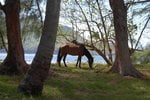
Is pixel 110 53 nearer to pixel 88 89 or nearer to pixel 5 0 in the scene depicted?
pixel 5 0

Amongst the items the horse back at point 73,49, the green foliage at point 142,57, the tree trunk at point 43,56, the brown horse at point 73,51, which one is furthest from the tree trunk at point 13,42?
the green foliage at point 142,57

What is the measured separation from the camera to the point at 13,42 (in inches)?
667

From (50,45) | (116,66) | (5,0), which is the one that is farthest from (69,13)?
(50,45)

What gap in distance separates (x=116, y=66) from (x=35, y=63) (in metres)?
9.67

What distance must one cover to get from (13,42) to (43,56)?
526 cm

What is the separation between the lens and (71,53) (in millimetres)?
26453

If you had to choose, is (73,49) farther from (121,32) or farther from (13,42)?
(13,42)

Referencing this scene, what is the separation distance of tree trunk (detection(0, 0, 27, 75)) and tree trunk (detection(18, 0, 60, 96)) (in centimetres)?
498

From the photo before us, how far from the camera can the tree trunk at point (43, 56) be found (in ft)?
38.9

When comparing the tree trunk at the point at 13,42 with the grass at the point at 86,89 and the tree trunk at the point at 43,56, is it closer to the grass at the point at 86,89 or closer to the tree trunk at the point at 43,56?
A: the grass at the point at 86,89

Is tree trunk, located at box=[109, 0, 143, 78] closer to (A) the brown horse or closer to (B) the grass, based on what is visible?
(B) the grass

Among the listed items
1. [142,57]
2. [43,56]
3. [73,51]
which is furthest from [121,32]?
[142,57]

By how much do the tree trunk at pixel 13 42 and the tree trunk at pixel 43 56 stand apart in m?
4.98

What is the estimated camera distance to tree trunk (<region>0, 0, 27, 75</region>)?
1691 cm
